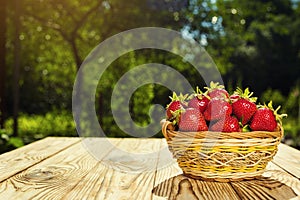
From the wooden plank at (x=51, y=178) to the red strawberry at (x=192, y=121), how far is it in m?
0.36

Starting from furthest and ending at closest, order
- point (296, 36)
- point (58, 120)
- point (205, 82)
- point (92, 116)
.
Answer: point (296, 36) → point (58, 120) → point (205, 82) → point (92, 116)

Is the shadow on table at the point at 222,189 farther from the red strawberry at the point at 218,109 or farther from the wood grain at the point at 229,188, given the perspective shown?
the red strawberry at the point at 218,109

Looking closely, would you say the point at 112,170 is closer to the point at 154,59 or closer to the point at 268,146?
the point at 268,146

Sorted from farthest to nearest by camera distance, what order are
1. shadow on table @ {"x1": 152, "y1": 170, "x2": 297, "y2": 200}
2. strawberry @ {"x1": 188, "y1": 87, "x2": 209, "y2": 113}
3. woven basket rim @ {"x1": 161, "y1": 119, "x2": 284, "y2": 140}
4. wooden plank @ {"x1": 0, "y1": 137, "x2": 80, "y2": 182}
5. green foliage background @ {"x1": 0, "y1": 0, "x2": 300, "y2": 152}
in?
1. green foliage background @ {"x1": 0, "y1": 0, "x2": 300, "y2": 152}
2. wooden plank @ {"x1": 0, "y1": 137, "x2": 80, "y2": 182}
3. strawberry @ {"x1": 188, "y1": 87, "x2": 209, "y2": 113}
4. woven basket rim @ {"x1": 161, "y1": 119, "x2": 284, "y2": 140}
5. shadow on table @ {"x1": 152, "y1": 170, "x2": 297, "y2": 200}

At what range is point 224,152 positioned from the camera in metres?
1.25

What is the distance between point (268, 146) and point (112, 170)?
0.52 metres

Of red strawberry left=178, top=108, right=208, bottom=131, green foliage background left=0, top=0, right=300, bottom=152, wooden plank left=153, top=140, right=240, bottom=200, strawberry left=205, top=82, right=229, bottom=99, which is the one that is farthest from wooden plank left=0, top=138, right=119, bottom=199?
green foliage background left=0, top=0, right=300, bottom=152

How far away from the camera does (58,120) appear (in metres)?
6.46

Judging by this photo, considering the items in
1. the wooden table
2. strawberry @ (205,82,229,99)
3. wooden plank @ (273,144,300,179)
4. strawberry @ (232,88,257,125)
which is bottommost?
wooden plank @ (273,144,300,179)

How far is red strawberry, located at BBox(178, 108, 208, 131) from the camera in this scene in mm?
1271

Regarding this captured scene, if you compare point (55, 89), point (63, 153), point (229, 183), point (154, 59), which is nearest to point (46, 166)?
point (63, 153)

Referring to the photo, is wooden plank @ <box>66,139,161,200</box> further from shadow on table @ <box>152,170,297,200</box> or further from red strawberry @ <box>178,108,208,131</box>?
red strawberry @ <box>178,108,208,131</box>

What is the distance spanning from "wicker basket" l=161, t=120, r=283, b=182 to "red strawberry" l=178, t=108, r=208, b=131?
2cm

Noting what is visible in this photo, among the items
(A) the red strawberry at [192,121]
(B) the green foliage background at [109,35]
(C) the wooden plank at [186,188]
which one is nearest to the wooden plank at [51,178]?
(C) the wooden plank at [186,188]
